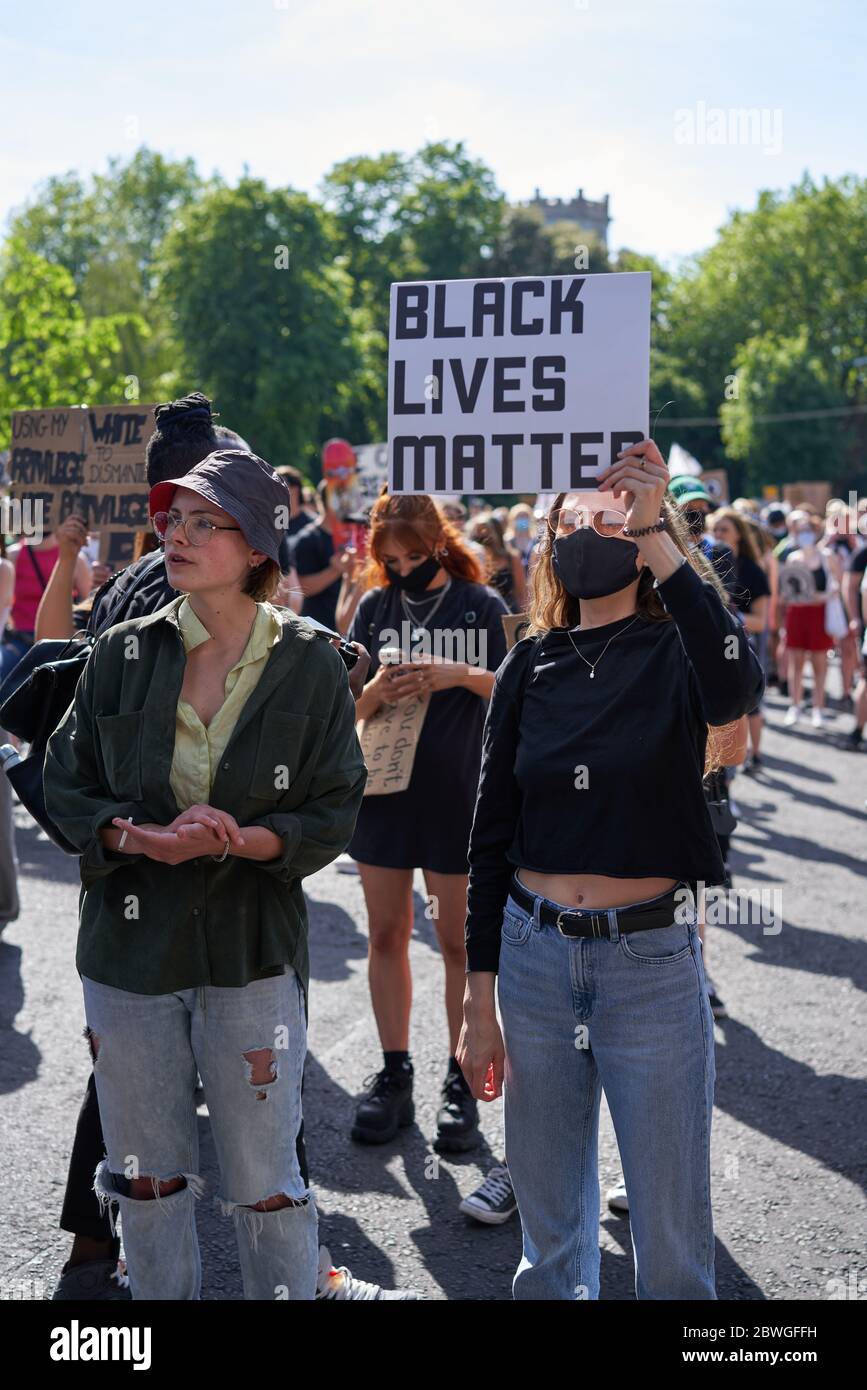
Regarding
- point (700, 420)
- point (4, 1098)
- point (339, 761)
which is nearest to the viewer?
point (339, 761)

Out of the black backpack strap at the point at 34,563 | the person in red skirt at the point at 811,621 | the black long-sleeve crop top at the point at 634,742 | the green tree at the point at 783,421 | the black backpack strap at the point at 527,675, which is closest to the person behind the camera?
the black long-sleeve crop top at the point at 634,742

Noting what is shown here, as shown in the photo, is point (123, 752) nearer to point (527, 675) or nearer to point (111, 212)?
point (527, 675)

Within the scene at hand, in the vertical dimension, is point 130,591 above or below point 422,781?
above

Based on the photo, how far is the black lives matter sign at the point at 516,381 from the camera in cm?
327


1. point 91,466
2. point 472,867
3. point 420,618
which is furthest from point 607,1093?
point 91,466

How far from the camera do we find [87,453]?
20.4 feet

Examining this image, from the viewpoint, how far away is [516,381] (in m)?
3.44

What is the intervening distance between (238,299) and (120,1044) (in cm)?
3610

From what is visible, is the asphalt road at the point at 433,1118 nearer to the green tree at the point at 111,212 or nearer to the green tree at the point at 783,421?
the green tree at the point at 783,421

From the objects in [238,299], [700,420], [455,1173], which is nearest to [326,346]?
[238,299]

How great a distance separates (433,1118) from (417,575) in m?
1.95

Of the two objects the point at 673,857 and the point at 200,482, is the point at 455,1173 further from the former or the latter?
the point at 200,482

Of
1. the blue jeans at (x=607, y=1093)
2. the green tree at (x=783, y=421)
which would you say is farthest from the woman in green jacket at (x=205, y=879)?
the green tree at (x=783, y=421)

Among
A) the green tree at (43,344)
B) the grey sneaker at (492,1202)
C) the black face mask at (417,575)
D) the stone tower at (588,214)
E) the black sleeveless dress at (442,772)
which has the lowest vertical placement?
the grey sneaker at (492,1202)
